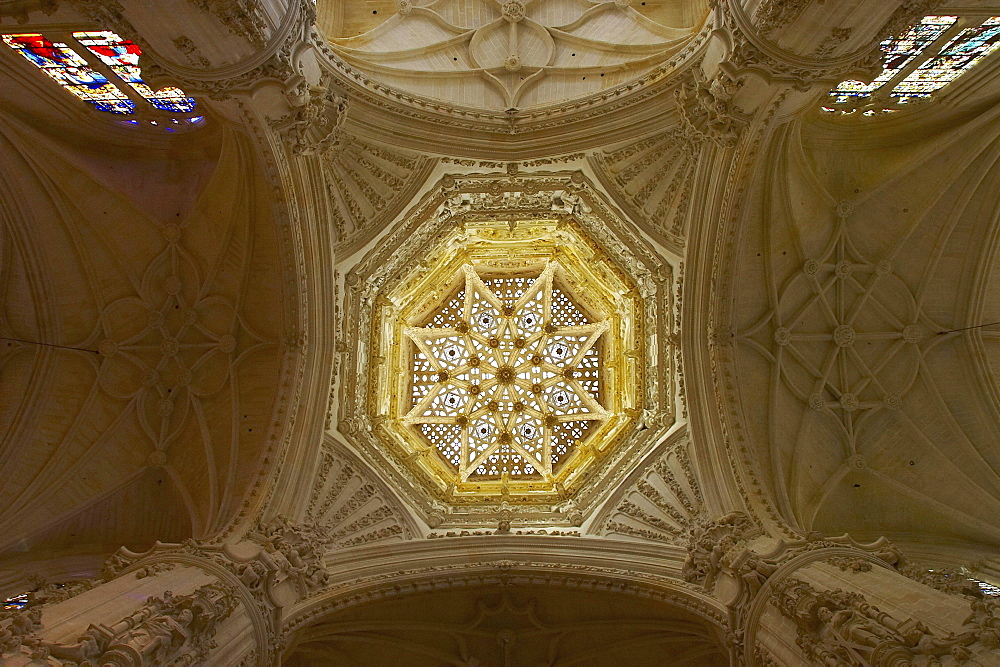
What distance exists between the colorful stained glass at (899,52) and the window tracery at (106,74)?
1206 centimetres

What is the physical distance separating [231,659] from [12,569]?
719cm

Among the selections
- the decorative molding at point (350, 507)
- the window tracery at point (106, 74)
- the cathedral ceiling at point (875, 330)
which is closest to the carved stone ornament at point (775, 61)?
the cathedral ceiling at point (875, 330)

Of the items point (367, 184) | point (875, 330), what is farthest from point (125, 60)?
point (875, 330)

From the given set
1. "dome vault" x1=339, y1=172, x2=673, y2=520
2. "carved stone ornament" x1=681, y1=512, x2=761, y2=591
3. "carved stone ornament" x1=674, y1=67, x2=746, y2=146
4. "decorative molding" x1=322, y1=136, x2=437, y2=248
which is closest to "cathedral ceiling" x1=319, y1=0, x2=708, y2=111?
"decorative molding" x1=322, y1=136, x2=437, y2=248

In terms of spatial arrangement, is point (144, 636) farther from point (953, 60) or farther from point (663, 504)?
point (953, 60)

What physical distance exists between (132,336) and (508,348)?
9.18 metres

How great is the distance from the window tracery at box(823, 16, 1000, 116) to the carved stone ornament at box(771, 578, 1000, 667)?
8.61 meters

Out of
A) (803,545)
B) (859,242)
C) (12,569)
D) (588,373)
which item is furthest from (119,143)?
(859,242)

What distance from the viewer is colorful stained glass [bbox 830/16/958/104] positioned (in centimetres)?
1045

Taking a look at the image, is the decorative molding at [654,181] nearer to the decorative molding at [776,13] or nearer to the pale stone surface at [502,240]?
the pale stone surface at [502,240]

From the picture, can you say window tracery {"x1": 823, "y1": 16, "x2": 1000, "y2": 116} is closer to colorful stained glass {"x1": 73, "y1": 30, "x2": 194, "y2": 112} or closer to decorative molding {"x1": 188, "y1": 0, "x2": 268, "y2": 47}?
decorative molding {"x1": 188, "y1": 0, "x2": 268, "y2": 47}

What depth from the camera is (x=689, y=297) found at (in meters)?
13.4

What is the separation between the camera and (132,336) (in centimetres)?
1438

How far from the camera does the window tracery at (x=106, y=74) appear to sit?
1047 cm
